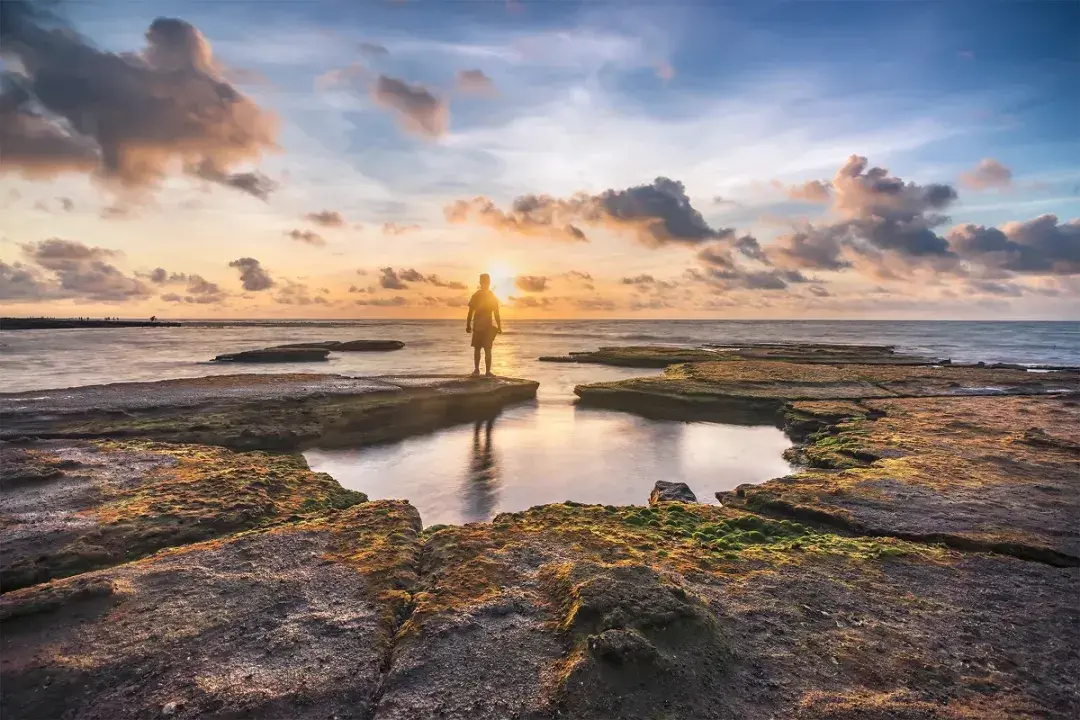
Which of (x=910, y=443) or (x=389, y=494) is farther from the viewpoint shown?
→ (x=910, y=443)

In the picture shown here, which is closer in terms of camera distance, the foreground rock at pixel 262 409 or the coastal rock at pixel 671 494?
the coastal rock at pixel 671 494

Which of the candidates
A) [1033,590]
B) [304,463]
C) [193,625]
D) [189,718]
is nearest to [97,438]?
[304,463]

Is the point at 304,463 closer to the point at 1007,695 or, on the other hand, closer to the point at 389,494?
the point at 389,494

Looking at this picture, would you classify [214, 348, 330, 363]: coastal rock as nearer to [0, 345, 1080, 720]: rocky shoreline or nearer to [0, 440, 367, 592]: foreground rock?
[0, 345, 1080, 720]: rocky shoreline

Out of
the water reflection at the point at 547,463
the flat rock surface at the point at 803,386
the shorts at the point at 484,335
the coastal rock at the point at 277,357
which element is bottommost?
the coastal rock at the point at 277,357

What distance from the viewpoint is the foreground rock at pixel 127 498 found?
4.04m

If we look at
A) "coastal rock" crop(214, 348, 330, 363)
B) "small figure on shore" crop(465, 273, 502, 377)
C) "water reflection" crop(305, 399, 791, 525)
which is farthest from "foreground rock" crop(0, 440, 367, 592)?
"coastal rock" crop(214, 348, 330, 363)

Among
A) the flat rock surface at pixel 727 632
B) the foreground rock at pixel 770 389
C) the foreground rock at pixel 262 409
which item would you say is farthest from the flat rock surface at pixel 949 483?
the foreground rock at pixel 262 409

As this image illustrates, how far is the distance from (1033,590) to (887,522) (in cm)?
123

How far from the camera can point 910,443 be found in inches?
313

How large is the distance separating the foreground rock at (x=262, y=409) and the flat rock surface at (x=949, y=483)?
7.25 metres

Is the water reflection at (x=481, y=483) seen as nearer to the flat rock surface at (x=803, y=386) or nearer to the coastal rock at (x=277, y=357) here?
the flat rock surface at (x=803, y=386)

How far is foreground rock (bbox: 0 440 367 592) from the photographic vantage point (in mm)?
4039

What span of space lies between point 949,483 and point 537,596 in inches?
207
